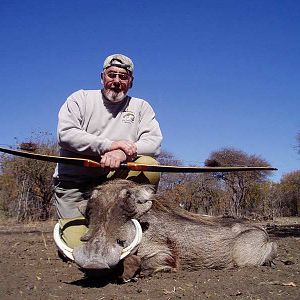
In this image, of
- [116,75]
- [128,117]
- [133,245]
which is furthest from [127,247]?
[116,75]

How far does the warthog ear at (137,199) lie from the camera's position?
4.29 meters

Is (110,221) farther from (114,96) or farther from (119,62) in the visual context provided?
(119,62)

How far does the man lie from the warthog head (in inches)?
20.4

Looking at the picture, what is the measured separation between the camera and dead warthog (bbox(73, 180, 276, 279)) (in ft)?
12.3

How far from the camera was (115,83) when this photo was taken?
5445 mm

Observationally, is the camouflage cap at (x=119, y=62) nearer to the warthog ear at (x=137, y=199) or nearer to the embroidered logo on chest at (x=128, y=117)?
the embroidered logo on chest at (x=128, y=117)

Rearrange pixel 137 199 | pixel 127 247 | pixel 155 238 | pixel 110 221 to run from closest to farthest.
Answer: pixel 127 247 < pixel 110 221 < pixel 137 199 < pixel 155 238

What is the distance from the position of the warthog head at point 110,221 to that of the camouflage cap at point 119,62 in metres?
1.52

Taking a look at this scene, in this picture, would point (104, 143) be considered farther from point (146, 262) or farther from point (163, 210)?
point (146, 262)

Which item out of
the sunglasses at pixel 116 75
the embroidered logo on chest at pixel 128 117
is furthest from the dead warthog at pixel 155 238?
the sunglasses at pixel 116 75

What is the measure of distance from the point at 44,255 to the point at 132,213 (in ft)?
7.93

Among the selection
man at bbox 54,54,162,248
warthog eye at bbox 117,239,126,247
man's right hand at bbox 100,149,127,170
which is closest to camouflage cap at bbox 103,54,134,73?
man at bbox 54,54,162,248

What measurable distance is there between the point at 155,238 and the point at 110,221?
75 centimetres

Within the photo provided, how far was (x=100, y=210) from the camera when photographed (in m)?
4.14
